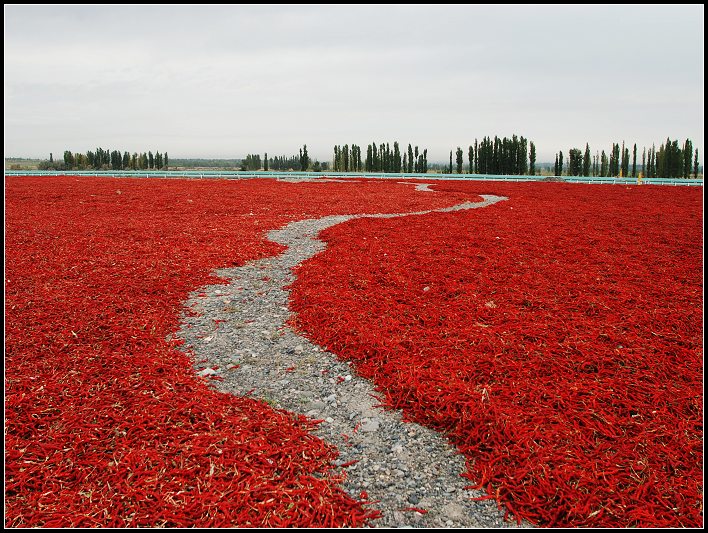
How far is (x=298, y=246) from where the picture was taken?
14008 millimetres

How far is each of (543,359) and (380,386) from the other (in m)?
2.30

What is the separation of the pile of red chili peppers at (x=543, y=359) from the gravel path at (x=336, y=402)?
0.83 ft

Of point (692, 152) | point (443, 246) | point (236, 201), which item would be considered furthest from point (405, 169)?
point (443, 246)

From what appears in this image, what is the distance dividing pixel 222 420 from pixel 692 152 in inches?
3735

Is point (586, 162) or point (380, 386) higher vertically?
point (586, 162)

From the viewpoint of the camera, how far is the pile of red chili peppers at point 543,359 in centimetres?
380

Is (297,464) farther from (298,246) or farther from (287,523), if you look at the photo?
(298,246)

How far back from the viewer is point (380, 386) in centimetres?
547

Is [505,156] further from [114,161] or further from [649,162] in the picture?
[114,161]

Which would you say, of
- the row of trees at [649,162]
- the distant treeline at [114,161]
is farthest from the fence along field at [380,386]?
the distant treeline at [114,161]

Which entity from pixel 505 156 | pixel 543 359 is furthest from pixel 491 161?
pixel 543 359

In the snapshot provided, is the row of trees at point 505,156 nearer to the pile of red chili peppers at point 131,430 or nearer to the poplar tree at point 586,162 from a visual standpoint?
the poplar tree at point 586,162

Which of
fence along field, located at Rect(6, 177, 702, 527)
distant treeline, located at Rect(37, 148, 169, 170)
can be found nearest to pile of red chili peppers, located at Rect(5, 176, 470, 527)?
fence along field, located at Rect(6, 177, 702, 527)

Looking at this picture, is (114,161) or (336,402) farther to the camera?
(114,161)
